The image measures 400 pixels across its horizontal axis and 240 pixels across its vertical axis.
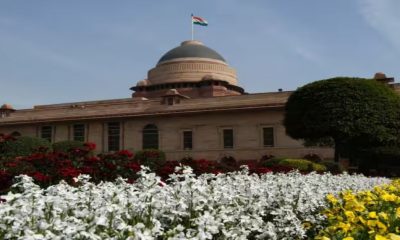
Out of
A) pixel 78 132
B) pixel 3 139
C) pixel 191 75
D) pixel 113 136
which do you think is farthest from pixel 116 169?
pixel 191 75

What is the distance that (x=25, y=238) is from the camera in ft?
9.79

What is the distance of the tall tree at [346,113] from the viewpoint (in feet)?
84.3

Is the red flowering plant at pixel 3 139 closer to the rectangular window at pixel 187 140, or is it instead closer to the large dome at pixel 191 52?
the rectangular window at pixel 187 140

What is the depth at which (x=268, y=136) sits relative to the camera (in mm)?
34344

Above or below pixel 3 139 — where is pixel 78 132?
above

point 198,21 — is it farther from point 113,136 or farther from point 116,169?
point 116,169

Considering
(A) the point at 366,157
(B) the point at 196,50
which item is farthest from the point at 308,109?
(B) the point at 196,50

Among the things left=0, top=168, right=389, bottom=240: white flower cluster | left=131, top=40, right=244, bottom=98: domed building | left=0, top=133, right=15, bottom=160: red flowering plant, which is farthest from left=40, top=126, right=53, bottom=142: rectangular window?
left=0, top=168, right=389, bottom=240: white flower cluster

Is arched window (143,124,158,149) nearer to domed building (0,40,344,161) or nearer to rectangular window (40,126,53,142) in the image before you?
domed building (0,40,344,161)

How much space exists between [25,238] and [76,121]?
123ft

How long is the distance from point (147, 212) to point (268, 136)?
30329 millimetres

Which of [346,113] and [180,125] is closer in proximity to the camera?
[346,113]

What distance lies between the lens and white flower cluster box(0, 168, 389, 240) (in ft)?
11.2

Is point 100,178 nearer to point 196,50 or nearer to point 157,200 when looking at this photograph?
point 157,200
